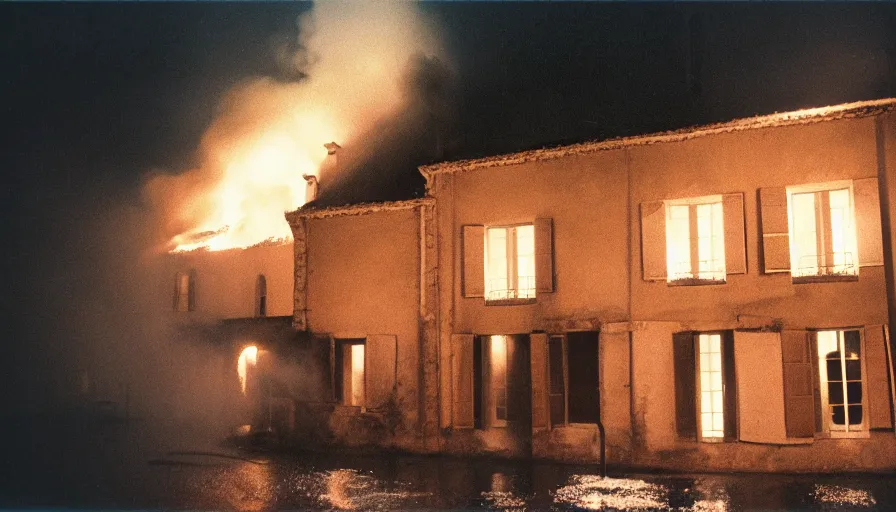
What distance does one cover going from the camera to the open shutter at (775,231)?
38.2 feet

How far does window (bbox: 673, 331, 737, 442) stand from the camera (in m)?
12.1

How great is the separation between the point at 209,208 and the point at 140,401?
7569mm

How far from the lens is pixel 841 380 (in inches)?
451

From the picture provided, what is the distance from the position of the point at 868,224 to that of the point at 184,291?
22185mm

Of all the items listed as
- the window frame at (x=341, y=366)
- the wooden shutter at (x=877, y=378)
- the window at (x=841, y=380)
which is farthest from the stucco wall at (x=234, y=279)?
the wooden shutter at (x=877, y=378)

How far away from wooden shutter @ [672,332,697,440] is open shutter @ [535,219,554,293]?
8.01 feet

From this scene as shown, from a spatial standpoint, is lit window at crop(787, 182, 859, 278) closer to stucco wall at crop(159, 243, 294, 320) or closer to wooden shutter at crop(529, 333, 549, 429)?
wooden shutter at crop(529, 333, 549, 429)

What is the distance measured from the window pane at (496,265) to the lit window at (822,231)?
514 centimetres

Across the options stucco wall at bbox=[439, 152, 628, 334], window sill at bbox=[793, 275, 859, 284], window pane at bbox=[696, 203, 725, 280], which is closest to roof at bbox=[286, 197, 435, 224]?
stucco wall at bbox=[439, 152, 628, 334]

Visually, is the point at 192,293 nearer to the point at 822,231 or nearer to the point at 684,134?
the point at 684,134

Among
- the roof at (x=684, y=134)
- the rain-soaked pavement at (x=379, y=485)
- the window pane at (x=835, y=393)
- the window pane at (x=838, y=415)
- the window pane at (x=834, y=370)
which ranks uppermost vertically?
the roof at (x=684, y=134)

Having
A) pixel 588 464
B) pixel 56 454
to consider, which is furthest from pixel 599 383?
pixel 56 454

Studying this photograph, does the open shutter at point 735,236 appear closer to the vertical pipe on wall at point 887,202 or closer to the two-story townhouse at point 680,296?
the two-story townhouse at point 680,296

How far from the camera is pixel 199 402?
21.1m
